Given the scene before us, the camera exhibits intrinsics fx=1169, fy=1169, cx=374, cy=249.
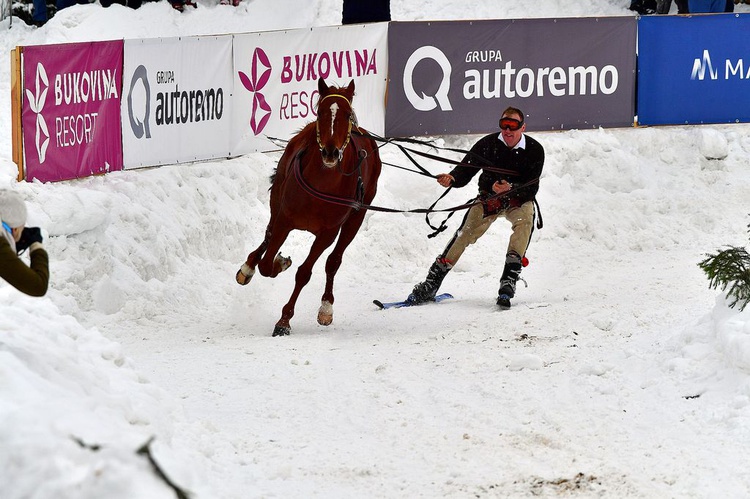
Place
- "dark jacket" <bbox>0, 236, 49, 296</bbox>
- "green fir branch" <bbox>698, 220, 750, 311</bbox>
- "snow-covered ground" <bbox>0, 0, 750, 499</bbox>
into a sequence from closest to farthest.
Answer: "dark jacket" <bbox>0, 236, 49, 296</bbox> < "snow-covered ground" <bbox>0, 0, 750, 499</bbox> < "green fir branch" <bbox>698, 220, 750, 311</bbox>

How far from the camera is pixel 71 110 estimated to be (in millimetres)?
10766

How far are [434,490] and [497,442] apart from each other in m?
0.84

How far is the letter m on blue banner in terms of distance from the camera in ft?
50.4

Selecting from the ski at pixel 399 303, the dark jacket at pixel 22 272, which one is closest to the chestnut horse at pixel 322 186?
the ski at pixel 399 303

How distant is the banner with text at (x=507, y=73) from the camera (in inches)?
581

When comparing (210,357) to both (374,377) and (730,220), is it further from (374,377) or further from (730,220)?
(730,220)

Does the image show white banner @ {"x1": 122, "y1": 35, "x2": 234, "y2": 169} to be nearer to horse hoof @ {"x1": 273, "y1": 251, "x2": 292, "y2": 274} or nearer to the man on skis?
horse hoof @ {"x1": 273, "y1": 251, "x2": 292, "y2": 274}

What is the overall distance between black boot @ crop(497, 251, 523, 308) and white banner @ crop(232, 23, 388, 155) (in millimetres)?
3886

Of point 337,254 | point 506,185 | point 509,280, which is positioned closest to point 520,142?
point 506,185

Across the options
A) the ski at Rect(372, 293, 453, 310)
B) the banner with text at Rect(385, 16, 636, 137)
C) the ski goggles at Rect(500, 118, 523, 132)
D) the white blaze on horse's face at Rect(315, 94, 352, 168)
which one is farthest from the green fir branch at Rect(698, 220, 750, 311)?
the banner with text at Rect(385, 16, 636, 137)

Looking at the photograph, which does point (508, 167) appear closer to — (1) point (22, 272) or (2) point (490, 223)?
(2) point (490, 223)

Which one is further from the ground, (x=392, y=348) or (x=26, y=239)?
(x=26, y=239)

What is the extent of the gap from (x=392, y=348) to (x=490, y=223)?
8.55ft

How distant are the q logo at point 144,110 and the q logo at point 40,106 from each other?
1498 millimetres
